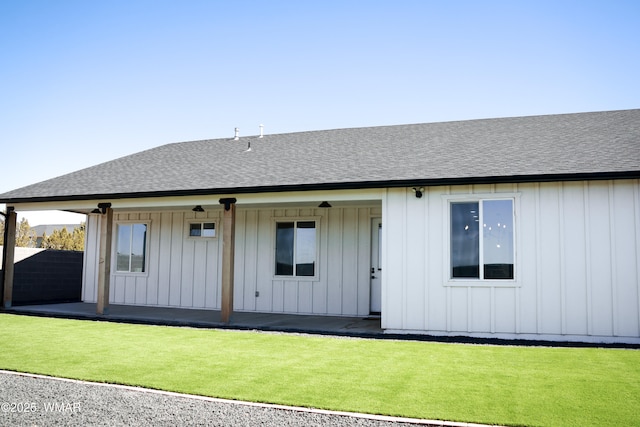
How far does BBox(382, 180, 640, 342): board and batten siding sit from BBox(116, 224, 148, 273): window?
8.26 m

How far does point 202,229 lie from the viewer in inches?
573

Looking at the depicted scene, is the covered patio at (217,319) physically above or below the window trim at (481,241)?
below

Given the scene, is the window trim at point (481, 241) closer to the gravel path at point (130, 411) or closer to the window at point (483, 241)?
the window at point (483, 241)

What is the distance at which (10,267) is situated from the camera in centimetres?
1341

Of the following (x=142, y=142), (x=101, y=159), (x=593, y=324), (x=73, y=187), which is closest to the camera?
(x=593, y=324)

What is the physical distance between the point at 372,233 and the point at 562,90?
6.29m

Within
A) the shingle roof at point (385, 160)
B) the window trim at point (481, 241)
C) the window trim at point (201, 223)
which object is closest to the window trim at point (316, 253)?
the shingle roof at point (385, 160)

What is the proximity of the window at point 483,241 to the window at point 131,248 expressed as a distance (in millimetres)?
9379

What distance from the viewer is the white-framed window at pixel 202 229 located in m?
14.4

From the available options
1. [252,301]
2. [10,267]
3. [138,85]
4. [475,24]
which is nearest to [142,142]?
[138,85]

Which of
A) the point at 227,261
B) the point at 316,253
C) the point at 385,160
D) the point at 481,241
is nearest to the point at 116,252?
the point at 227,261

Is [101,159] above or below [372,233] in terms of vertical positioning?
above

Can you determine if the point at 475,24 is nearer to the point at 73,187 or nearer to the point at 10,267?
the point at 73,187

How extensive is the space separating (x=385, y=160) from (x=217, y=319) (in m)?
5.21
